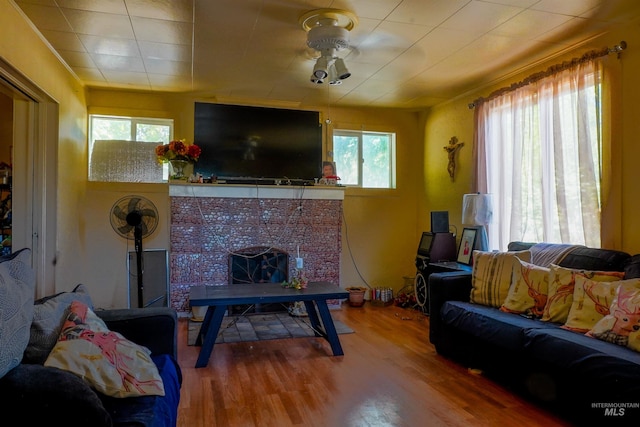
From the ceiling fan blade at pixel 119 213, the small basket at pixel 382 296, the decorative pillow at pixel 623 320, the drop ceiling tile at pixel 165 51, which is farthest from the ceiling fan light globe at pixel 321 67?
the small basket at pixel 382 296

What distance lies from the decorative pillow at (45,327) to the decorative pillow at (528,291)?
8.76ft

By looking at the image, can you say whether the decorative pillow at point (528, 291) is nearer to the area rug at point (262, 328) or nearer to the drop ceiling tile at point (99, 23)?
the area rug at point (262, 328)

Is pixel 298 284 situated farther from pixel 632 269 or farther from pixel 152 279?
pixel 632 269

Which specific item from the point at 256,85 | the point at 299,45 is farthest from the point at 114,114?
the point at 299,45

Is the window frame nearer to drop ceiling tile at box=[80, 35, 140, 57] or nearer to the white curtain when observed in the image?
the white curtain

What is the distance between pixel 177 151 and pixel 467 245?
325 centimetres

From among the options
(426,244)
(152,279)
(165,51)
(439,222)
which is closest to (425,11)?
(165,51)

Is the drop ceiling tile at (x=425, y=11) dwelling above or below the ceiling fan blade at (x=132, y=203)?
above

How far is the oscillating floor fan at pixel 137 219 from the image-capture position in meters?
4.08

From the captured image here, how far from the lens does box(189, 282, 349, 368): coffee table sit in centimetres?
304

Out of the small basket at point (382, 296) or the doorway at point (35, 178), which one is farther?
the small basket at point (382, 296)

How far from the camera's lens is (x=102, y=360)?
1.53 m

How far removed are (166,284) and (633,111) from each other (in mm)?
4489

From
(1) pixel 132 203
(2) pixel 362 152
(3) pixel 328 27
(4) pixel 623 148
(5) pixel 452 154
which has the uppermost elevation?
(3) pixel 328 27
